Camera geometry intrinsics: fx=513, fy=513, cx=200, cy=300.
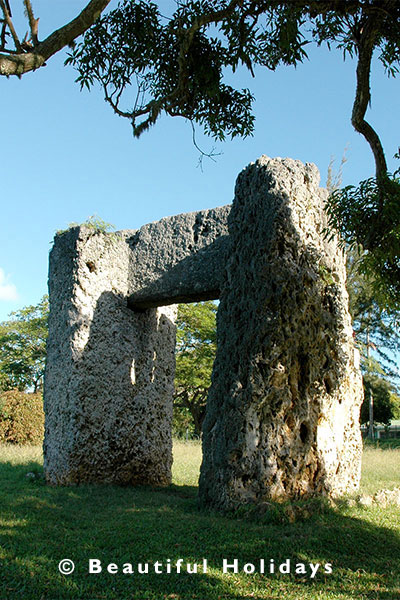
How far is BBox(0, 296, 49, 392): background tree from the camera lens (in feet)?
85.9

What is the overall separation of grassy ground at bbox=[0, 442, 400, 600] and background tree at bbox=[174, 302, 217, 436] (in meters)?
13.3

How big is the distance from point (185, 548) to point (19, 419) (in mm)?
10830

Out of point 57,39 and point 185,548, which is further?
point 185,548

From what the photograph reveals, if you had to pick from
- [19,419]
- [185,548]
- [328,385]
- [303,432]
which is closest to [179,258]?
[328,385]

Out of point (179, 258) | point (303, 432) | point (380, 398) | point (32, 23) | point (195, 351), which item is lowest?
point (380, 398)

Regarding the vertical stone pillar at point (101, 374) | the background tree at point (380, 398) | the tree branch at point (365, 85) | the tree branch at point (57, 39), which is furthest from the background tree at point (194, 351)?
the tree branch at point (57, 39)

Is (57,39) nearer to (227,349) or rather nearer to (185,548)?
(227,349)

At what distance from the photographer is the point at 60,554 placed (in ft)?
14.1

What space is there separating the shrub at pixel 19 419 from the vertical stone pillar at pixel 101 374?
6.21 metres

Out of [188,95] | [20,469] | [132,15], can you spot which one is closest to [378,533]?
[188,95]

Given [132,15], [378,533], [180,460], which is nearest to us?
[378,533]

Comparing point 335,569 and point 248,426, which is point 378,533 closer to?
point 335,569

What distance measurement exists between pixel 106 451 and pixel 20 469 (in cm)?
263

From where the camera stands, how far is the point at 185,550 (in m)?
4.31
